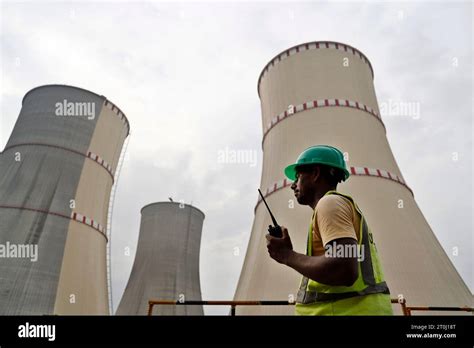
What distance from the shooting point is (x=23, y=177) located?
819cm

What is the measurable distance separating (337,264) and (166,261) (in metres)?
11.9

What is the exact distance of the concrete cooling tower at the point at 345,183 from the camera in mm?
5578

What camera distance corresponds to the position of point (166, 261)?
1229cm

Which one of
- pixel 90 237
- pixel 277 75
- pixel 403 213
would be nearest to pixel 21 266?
pixel 90 237

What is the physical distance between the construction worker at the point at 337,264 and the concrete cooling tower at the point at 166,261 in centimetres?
1089

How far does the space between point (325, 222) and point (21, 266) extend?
315 inches
